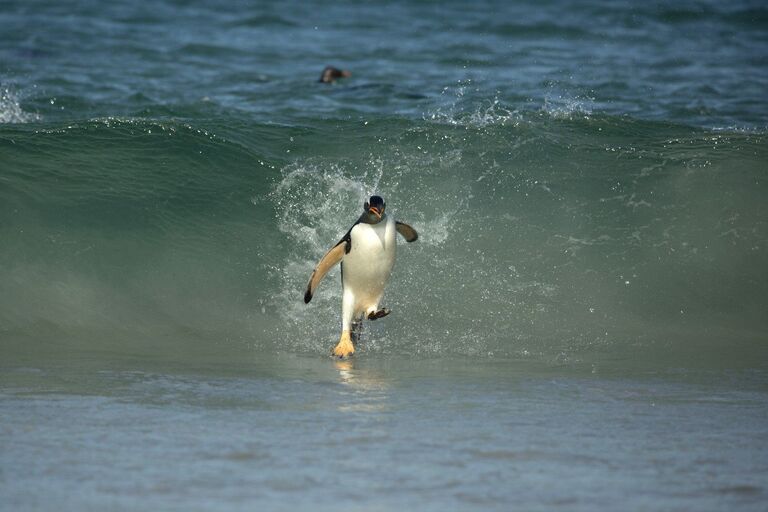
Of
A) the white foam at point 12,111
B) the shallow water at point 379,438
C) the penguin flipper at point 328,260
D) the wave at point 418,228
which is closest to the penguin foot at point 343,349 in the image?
the wave at point 418,228

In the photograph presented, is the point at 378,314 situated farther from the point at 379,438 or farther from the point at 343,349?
the point at 379,438

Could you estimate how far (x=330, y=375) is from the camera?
752 centimetres

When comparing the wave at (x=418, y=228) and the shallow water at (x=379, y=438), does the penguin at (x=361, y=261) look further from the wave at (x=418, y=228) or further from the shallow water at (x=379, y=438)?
the shallow water at (x=379, y=438)

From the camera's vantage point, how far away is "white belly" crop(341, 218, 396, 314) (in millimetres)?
8953

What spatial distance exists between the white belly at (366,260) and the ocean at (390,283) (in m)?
0.48

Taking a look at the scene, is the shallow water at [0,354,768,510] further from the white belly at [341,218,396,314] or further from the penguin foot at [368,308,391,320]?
the white belly at [341,218,396,314]

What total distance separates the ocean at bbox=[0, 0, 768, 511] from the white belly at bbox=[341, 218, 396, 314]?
48 cm

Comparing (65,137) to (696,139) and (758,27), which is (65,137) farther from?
(758,27)

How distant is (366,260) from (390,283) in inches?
69.6

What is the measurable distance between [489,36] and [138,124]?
1256 centimetres

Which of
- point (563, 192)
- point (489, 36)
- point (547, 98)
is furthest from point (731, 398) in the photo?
point (489, 36)

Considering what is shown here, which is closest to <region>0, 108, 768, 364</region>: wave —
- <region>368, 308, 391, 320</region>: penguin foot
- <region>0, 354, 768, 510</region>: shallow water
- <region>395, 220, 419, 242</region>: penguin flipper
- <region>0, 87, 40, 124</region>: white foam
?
<region>368, 308, 391, 320</region>: penguin foot

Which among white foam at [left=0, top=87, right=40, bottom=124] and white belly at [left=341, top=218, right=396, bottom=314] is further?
white foam at [left=0, top=87, right=40, bottom=124]

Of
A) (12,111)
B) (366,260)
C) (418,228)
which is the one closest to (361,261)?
(366,260)
